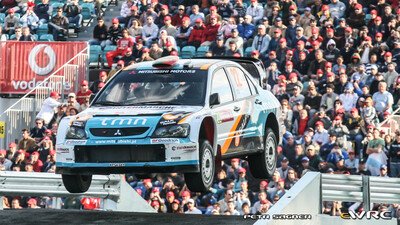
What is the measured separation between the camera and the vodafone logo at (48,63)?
33.1 metres

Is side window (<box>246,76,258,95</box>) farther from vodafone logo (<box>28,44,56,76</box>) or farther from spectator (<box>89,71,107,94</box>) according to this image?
vodafone logo (<box>28,44,56,76</box>)

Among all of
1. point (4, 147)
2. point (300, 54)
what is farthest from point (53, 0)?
point (300, 54)

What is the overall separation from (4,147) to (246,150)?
13540mm

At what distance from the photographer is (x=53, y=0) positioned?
37.3 meters

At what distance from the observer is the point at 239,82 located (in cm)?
1873

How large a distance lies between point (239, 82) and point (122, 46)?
532 inches

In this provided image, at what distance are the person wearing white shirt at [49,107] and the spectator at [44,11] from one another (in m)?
6.13

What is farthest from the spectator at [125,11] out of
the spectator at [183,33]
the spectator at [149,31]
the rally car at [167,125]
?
the rally car at [167,125]

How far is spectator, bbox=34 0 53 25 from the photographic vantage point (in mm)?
35812

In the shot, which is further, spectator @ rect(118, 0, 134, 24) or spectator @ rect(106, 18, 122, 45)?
spectator @ rect(118, 0, 134, 24)

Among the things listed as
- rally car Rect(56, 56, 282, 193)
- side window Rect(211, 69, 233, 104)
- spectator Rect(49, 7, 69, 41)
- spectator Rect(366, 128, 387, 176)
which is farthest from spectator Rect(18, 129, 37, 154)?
side window Rect(211, 69, 233, 104)

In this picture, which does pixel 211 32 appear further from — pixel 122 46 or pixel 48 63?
pixel 48 63

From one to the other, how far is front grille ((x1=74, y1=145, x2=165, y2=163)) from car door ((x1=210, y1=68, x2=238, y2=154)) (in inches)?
36.9

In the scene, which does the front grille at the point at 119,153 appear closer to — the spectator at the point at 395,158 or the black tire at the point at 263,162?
the black tire at the point at 263,162
